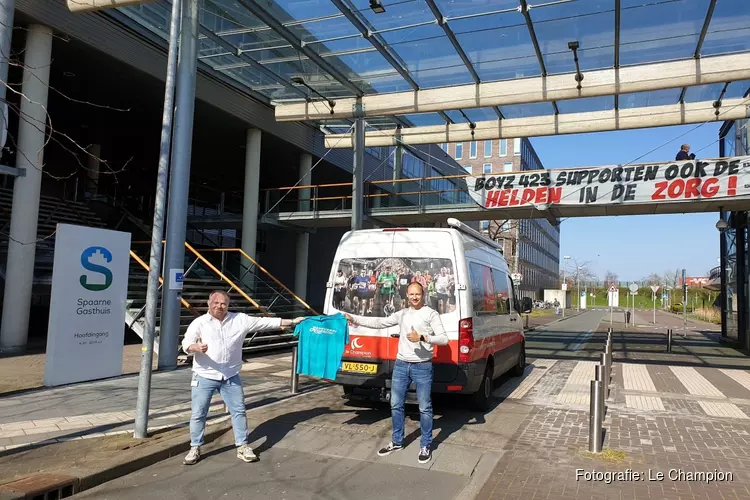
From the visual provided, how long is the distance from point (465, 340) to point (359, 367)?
1434mm

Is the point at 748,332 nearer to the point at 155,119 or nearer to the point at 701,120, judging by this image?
the point at 701,120

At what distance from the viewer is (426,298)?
6945 mm

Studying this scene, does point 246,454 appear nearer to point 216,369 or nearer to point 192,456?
point 192,456

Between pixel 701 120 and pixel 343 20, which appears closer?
pixel 343 20

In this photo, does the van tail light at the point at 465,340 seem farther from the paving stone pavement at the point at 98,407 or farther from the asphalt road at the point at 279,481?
the paving stone pavement at the point at 98,407

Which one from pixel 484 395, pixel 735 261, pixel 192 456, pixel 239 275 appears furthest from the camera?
pixel 735 261

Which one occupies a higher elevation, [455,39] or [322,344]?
[455,39]

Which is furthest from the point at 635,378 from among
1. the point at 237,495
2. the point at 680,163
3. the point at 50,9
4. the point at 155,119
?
the point at 155,119

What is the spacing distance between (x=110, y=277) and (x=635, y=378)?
10.2m

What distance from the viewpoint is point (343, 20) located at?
1181 cm

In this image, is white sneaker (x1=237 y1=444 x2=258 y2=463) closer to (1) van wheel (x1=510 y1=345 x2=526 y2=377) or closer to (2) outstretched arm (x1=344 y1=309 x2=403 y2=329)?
(2) outstretched arm (x1=344 y1=309 x2=403 y2=329)

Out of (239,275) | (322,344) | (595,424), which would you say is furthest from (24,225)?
(595,424)

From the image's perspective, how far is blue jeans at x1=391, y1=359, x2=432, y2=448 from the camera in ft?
17.9

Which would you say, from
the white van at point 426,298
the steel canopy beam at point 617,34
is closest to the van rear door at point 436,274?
the white van at point 426,298
